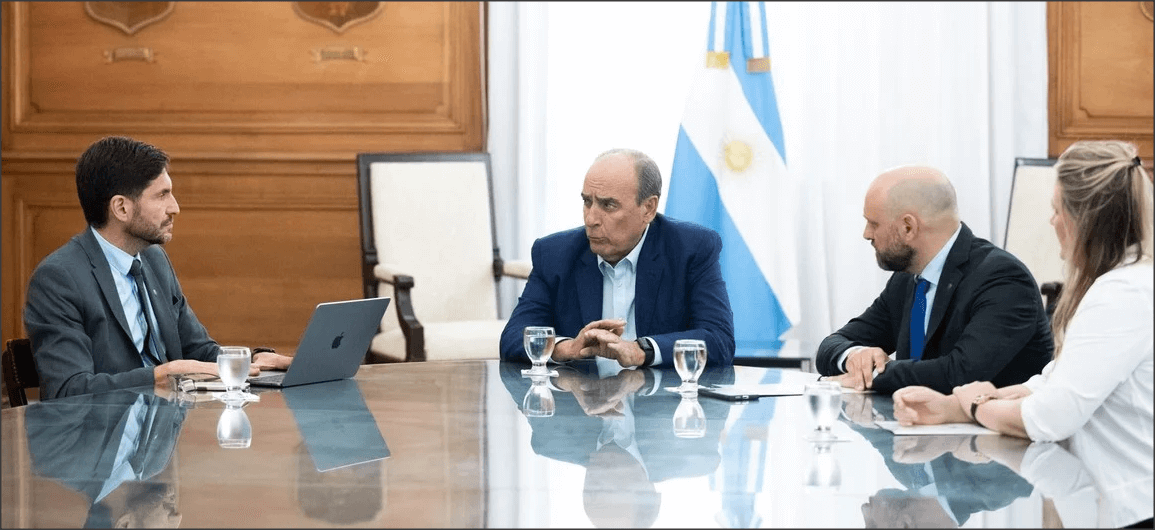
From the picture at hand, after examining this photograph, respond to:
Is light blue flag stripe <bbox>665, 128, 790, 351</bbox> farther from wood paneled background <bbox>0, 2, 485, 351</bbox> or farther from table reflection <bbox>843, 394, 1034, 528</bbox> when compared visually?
table reflection <bbox>843, 394, 1034, 528</bbox>

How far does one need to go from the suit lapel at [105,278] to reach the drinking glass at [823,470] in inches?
66.8

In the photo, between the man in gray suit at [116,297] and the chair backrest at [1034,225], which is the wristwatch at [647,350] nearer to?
the man in gray suit at [116,297]

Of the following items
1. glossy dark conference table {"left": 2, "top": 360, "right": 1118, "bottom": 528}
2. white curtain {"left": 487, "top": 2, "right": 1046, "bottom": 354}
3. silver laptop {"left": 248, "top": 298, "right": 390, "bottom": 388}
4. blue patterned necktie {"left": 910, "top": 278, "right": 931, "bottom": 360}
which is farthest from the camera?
white curtain {"left": 487, "top": 2, "right": 1046, "bottom": 354}

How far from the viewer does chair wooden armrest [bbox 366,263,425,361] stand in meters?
4.52

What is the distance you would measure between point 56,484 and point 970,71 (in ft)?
15.1

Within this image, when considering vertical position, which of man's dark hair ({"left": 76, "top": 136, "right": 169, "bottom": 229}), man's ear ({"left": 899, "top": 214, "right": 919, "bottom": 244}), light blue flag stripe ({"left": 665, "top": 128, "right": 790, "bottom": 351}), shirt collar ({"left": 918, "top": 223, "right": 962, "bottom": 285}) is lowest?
light blue flag stripe ({"left": 665, "top": 128, "right": 790, "bottom": 351})

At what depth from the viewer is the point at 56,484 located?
1.64 m

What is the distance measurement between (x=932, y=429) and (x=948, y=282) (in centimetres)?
80

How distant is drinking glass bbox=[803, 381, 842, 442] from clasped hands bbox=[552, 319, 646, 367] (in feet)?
3.10

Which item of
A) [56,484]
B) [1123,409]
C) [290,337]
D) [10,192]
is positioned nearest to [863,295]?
[290,337]

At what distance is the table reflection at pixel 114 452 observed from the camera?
4.96ft

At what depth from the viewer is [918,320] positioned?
2.89 m

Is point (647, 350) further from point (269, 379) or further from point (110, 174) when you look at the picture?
point (110, 174)

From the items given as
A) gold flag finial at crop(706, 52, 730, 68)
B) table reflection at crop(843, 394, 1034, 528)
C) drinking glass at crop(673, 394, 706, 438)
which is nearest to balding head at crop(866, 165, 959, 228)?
drinking glass at crop(673, 394, 706, 438)
